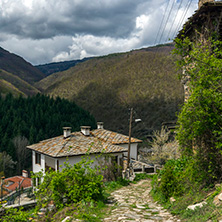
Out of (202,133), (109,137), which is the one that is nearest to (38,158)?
(109,137)

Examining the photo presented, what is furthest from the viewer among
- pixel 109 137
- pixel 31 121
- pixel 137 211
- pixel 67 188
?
pixel 31 121

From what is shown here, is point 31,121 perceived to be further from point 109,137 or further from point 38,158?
point 109,137

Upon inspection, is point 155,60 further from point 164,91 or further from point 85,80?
point 85,80

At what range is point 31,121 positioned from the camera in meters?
53.0

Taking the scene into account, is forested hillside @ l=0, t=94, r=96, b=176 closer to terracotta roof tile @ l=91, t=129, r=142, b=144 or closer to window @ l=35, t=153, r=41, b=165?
window @ l=35, t=153, r=41, b=165

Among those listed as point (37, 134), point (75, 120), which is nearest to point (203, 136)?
point (37, 134)

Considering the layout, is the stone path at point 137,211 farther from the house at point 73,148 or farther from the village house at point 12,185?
the village house at point 12,185

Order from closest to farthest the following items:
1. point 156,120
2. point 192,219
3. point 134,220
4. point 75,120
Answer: point 192,219
point 134,220
point 75,120
point 156,120

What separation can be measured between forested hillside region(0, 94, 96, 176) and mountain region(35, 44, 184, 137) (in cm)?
1705

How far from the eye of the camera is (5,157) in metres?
39.0

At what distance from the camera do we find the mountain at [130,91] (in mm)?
70494

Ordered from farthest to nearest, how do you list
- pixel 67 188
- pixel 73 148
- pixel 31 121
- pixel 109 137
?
pixel 31 121, pixel 109 137, pixel 73 148, pixel 67 188

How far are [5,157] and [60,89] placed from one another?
6607 cm

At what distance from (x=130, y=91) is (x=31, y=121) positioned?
39.6 meters
